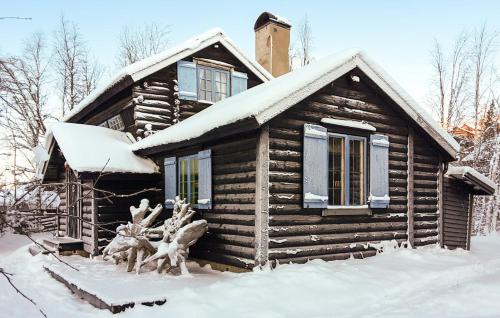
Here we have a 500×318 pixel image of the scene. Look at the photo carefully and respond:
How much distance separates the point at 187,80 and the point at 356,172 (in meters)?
6.91

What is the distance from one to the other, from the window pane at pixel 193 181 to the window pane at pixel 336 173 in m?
3.21

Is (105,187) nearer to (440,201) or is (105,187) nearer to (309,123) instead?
(309,123)

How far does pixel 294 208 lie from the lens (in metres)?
8.55

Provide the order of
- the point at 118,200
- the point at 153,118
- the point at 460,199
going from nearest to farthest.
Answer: the point at 118,200 → the point at 460,199 → the point at 153,118

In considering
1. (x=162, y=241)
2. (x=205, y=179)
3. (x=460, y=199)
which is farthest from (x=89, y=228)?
(x=460, y=199)

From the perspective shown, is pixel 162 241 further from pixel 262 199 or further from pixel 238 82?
pixel 238 82

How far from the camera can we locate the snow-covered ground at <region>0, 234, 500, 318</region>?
19.9 ft

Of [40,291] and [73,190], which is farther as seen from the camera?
[73,190]

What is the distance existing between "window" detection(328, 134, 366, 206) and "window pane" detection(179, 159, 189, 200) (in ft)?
12.0

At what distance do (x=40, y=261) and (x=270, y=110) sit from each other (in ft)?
24.0

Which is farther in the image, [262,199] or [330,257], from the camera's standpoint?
[330,257]

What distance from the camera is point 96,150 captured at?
38.8 feet

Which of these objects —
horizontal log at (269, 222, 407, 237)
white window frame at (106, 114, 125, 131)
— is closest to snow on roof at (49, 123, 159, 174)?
white window frame at (106, 114, 125, 131)

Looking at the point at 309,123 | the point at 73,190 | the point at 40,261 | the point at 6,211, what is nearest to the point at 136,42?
the point at 73,190
